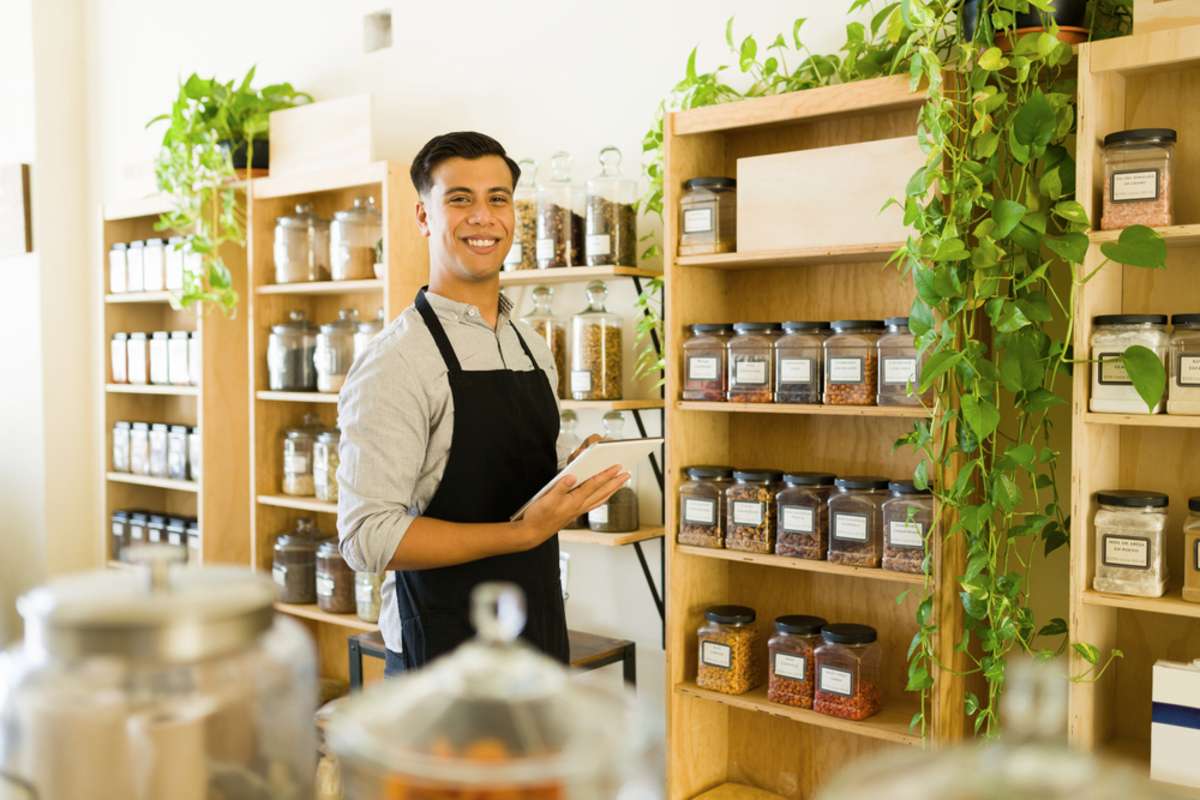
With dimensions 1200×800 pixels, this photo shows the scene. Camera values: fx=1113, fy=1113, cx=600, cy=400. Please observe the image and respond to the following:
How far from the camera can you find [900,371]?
7.80 feet

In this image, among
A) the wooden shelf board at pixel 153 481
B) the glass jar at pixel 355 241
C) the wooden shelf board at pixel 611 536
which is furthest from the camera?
the wooden shelf board at pixel 153 481

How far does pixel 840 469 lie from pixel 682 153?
2.86 feet

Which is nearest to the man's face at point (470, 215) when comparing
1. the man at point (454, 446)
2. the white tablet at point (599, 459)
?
Answer: the man at point (454, 446)

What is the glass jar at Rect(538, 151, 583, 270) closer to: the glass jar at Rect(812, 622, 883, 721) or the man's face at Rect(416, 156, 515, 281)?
the man's face at Rect(416, 156, 515, 281)

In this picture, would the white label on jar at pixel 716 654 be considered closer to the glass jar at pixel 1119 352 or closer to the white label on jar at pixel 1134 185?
the glass jar at pixel 1119 352

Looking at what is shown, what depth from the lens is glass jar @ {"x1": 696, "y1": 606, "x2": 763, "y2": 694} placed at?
268 centimetres

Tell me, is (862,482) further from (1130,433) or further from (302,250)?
(302,250)

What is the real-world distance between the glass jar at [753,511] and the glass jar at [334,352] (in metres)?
1.49

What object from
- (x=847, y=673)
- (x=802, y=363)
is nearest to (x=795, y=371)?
(x=802, y=363)

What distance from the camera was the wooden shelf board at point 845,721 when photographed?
7.98ft

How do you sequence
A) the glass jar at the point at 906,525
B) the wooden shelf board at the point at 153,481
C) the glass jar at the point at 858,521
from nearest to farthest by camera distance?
1. the glass jar at the point at 906,525
2. the glass jar at the point at 858,521
3. the wooden shelf board at the point at 153,481

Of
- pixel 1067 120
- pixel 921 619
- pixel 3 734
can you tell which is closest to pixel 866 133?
pixel 1067 120

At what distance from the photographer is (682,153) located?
2.74 m

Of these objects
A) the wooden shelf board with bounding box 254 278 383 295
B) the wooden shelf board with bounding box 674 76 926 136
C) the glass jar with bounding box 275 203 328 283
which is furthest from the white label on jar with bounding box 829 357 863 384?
the glass jar with bounding box 275 203 328 283
